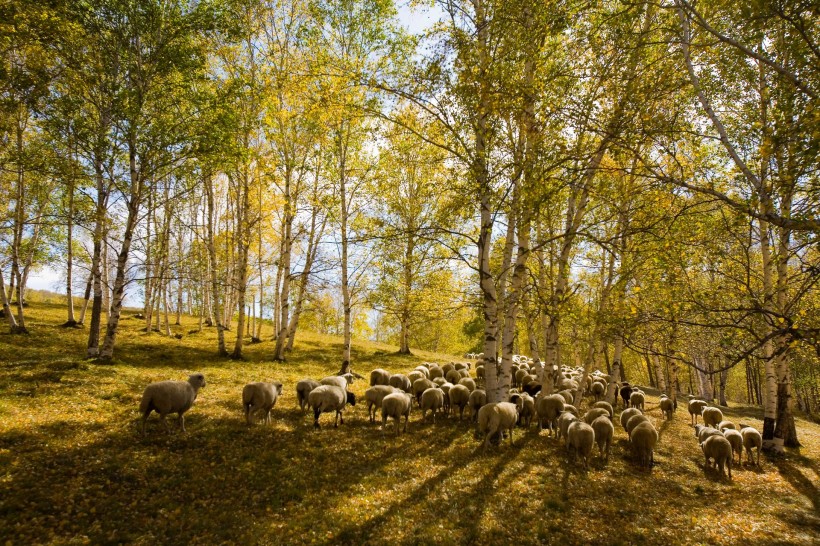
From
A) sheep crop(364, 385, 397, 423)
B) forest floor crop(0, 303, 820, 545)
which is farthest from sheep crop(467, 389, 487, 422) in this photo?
sheep crop(364, 385, 397, 423)

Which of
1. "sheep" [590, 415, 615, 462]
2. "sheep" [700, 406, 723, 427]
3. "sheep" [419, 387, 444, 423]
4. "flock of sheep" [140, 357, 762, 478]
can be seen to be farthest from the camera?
"sheep" [700, 406, 723, 427]

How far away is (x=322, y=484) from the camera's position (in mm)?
9562

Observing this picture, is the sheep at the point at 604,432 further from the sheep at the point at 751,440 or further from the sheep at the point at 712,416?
the sheep at the point at 712,416

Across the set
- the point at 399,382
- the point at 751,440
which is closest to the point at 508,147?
the point at 399,382

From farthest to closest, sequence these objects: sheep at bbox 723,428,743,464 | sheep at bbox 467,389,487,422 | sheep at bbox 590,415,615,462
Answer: sheep at bbox 467,389,487,422, sheep at bbox 723,428,743,464, sheep at bbox 590,415,615,462

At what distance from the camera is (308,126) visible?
952 inches

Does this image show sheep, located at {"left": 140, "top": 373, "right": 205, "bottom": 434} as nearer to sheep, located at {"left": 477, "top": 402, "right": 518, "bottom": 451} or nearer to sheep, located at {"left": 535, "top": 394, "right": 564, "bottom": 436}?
sheep, located at {"left": 477, "top": 402, "right": 518, "bottom": 451}

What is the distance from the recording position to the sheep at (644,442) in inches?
518

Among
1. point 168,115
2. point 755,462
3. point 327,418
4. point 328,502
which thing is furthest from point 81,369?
point 755,462

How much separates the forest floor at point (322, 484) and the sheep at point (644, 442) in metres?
0.44

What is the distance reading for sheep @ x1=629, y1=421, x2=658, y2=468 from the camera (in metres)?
13.2

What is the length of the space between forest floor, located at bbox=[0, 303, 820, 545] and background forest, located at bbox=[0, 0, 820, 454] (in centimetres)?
360

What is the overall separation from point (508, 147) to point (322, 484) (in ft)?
39.4

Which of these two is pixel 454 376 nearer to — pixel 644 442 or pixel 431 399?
pixel 431 399
